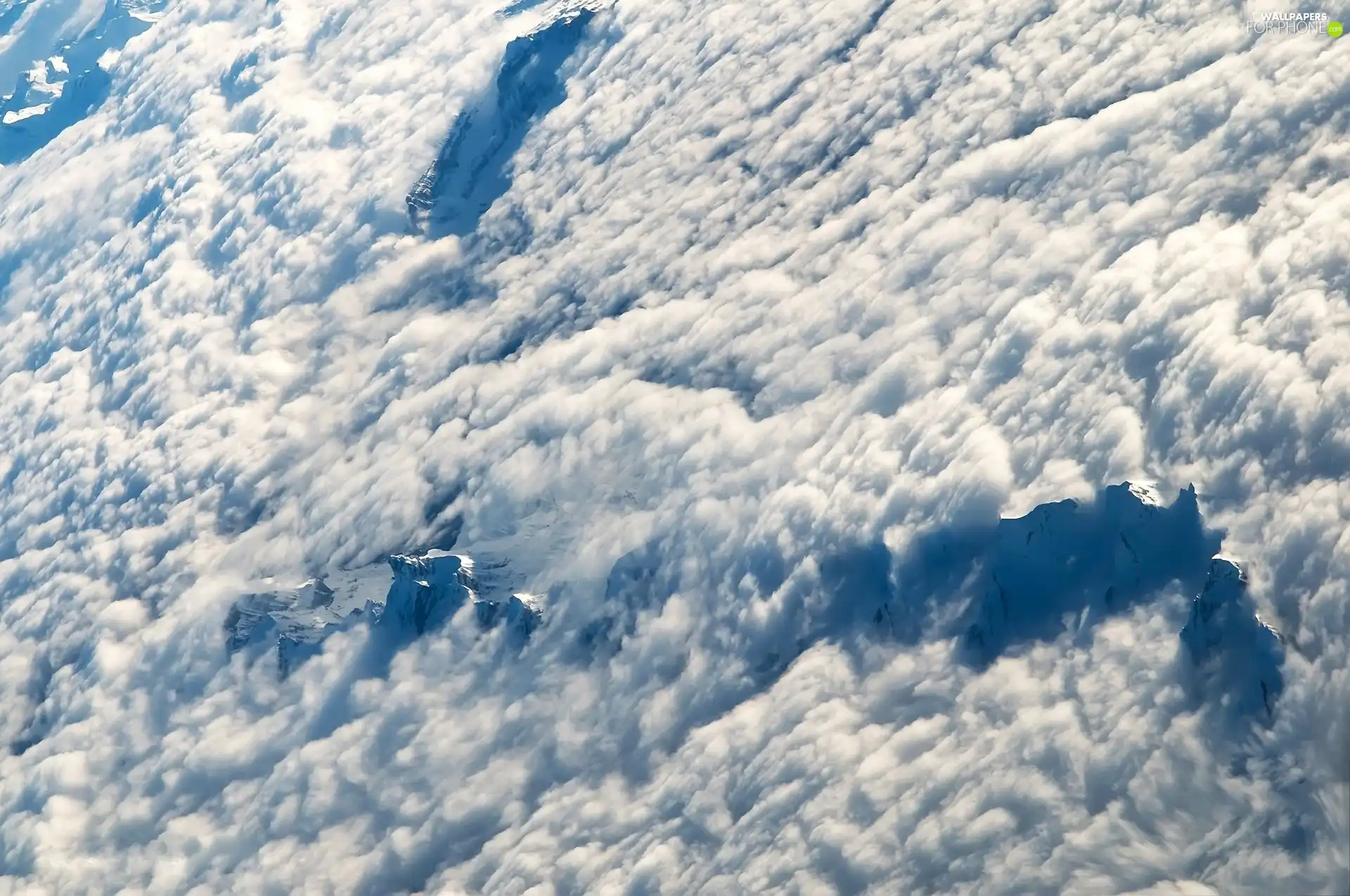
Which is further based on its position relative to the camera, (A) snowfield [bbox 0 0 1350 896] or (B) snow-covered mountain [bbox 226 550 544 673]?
(B) snow-covered mountain [bbox 226 550 544 673]

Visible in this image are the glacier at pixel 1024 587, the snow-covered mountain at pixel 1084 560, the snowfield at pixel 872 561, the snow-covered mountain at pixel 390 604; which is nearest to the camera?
the glacier at pixel 1024 587

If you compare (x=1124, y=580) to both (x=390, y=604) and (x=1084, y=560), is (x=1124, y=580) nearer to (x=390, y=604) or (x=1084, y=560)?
(x=1084, y=560)

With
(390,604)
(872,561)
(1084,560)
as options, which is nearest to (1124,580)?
(1084,560)

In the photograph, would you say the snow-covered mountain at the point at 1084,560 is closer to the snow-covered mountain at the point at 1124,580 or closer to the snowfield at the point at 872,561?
the snow-covered mountain at the point at 1124,580

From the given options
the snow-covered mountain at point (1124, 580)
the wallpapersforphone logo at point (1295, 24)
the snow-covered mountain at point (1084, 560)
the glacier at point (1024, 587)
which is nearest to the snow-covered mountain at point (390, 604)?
the glacier at point (1024, 587)

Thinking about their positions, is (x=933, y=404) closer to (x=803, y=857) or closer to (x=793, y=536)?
(x=793, y=536)

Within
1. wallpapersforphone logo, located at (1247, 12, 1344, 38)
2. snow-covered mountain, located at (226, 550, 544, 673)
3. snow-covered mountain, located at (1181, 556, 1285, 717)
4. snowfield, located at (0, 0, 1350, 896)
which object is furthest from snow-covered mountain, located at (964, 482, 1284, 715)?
snow-covered mountain, located at (226, 550, 544, 673)

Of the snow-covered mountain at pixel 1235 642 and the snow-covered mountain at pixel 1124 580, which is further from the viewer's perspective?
the snow-covered mountain at pixel 1124 580

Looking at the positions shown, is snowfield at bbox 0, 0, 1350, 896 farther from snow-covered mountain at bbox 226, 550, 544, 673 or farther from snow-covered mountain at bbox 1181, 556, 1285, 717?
snow-covered mountain at bbox 226, 550, 544, 673

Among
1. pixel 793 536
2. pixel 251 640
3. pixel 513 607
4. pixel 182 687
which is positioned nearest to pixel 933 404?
pixel 793 536
